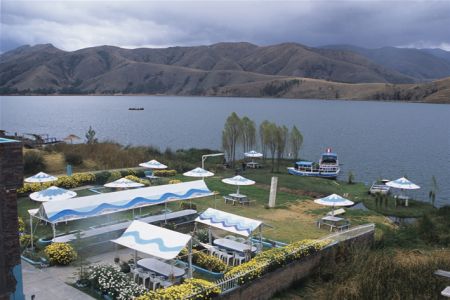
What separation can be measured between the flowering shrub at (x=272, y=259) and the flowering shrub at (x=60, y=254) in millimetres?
5523

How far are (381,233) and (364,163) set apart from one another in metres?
33.8

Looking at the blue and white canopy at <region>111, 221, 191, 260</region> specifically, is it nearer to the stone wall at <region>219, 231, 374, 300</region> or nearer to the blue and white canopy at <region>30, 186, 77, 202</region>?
the stone wall at <region>219, 231, 374, 300</region>

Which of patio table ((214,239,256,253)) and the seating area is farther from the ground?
patio table ((214,239,256,253))

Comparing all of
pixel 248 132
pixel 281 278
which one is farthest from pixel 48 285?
pixel 248 132

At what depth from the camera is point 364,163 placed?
5247 cm

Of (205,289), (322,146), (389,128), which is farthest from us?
(389,128)

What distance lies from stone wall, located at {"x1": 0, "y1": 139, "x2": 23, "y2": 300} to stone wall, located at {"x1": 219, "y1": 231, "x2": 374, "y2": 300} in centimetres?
538

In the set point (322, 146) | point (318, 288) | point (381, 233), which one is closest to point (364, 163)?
point (322, 146)

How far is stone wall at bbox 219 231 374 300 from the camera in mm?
12461

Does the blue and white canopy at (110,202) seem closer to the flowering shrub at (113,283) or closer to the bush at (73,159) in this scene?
the flowering shrub at (113,283)

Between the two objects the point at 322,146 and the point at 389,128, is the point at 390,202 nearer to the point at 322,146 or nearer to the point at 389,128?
the point at 322,146

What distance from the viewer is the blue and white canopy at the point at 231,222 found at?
49.8 ft

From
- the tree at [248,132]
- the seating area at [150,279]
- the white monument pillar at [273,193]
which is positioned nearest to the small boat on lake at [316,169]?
→ the tree at [248,132]

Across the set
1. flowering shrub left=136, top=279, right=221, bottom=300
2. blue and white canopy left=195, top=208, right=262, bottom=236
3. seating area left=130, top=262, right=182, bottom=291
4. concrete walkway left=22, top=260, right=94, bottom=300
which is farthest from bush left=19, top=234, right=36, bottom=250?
flowering shrub left=136, top=279, right=221, bottom=300
